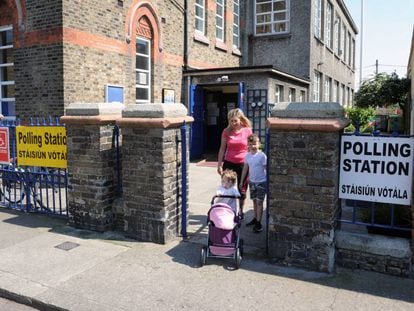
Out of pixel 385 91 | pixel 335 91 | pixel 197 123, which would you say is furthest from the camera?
pixel 335 91

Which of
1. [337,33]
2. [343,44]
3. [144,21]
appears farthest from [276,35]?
[343,44]

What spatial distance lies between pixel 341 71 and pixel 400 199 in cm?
2719

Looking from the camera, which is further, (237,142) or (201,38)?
(201,38)

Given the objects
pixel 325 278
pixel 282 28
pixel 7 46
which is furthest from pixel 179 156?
pixel 282 28

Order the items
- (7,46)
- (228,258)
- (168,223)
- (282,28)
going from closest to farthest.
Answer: (228,258) → (168,223) → (7,46) → (282,28)

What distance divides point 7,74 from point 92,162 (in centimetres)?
671

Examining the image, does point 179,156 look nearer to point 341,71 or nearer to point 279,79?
point 279,79

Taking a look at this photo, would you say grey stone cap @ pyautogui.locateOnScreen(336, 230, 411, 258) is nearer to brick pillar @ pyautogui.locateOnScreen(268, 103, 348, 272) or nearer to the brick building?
brick pillar @ pyautogui.locateOnScreen(268, 103, 348, 272)

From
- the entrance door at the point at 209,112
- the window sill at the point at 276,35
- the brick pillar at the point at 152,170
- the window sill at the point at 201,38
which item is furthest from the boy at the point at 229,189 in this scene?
the window sill at the point at 276,35

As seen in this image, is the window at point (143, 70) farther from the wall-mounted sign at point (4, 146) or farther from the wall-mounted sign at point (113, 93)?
the wall-mounted sign at point (4, 146)

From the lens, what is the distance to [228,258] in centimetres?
496

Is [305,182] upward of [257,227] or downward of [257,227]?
upward

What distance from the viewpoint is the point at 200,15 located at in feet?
53.6

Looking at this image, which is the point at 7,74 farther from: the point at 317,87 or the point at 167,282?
the point at 317,87
